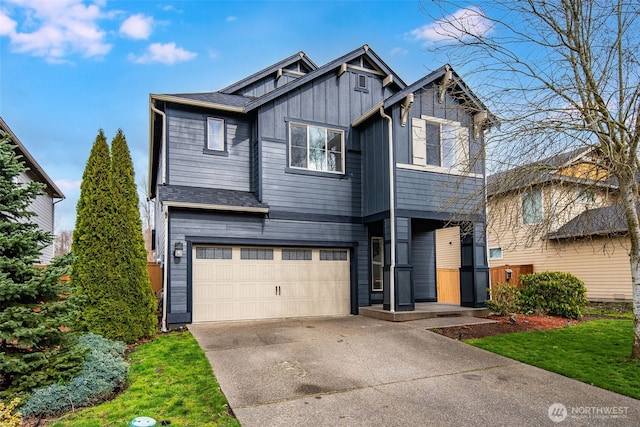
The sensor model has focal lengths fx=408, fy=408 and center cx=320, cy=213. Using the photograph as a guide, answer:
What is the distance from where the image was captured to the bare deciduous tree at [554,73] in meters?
6.30

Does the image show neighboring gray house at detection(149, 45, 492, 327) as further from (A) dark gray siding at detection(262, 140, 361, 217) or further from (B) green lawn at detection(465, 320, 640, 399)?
(B) green lawn at detection(465, 320, 640, 399)

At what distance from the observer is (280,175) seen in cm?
1122

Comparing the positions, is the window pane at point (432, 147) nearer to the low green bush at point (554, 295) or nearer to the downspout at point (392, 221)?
the downspout at point (392, 221)

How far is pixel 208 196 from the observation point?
10.4 m

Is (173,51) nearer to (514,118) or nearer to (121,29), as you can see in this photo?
(121,29)

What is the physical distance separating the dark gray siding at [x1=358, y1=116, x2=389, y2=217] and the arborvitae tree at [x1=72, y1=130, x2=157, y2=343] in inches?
242

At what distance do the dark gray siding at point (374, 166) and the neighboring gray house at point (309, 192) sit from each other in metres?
0.04

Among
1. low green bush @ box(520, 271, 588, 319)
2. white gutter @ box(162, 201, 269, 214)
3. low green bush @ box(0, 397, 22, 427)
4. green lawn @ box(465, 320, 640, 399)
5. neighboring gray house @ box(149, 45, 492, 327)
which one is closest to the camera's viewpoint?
low green bush @ box(0, 397, 22, 427)

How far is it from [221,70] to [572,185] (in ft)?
42.1

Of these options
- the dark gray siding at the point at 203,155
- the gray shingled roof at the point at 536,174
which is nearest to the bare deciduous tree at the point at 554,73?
the gray shingled roof at the point at 536,174

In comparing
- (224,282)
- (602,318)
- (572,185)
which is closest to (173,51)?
(224,282)

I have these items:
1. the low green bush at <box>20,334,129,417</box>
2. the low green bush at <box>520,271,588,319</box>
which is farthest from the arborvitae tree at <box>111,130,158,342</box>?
the low green bush at <box>520,271,588,319</box>

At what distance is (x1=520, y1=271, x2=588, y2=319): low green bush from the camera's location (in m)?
10.7

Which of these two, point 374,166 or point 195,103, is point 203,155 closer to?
point 195,103
